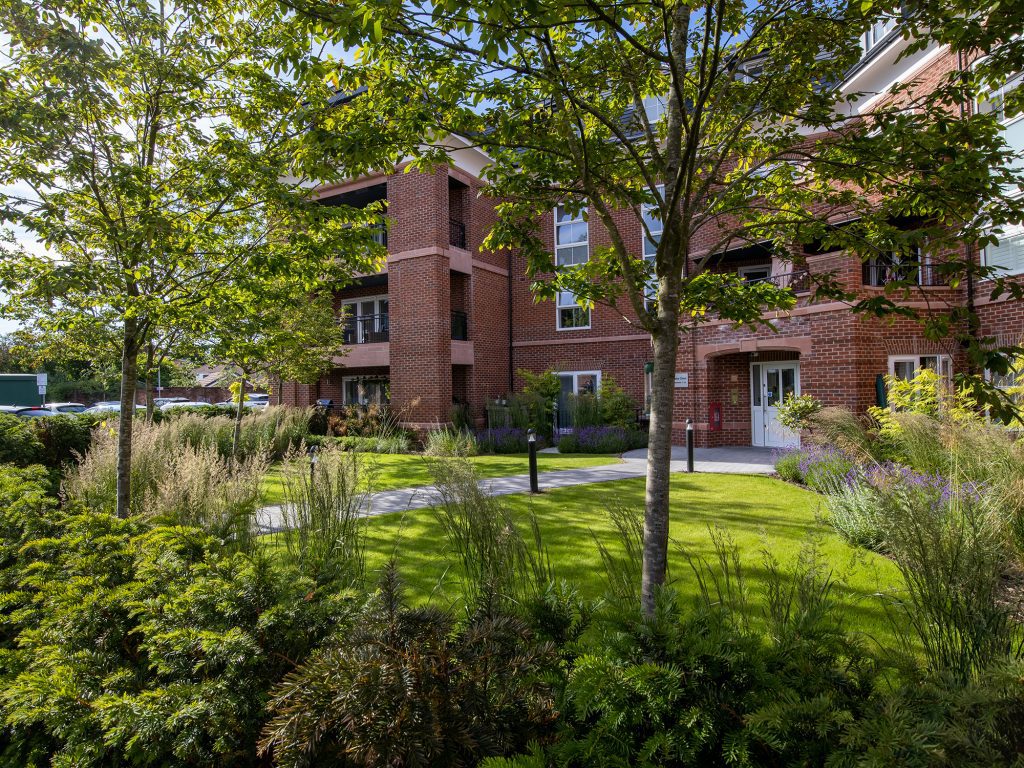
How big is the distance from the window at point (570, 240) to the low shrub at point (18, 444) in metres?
14.8

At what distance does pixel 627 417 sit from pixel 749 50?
44.9 ft

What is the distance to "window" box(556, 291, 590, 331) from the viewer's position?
19.2m

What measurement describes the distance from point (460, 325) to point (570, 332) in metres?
3.89

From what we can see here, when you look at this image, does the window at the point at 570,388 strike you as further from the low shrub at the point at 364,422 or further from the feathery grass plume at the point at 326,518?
the feathery grass plume at the point at 326,518

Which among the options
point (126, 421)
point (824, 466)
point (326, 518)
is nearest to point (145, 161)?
point (126, 421)

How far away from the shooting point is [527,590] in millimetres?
3465

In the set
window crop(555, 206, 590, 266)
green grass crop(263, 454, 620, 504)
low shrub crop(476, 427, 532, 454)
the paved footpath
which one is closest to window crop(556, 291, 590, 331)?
window crop(555, 206, 590, 266)

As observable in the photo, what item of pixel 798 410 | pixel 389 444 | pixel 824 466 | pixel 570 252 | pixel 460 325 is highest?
pixel 570 252

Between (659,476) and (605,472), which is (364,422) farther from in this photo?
(659,476)

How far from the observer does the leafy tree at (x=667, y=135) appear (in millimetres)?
2701

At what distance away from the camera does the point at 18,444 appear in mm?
9086

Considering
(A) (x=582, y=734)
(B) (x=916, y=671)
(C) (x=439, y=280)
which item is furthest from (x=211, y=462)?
(C) (x=439, y=280)

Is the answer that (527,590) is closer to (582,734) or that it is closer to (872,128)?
(582,734)

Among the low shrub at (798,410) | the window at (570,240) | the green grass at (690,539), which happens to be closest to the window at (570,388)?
the window at (570,240)
